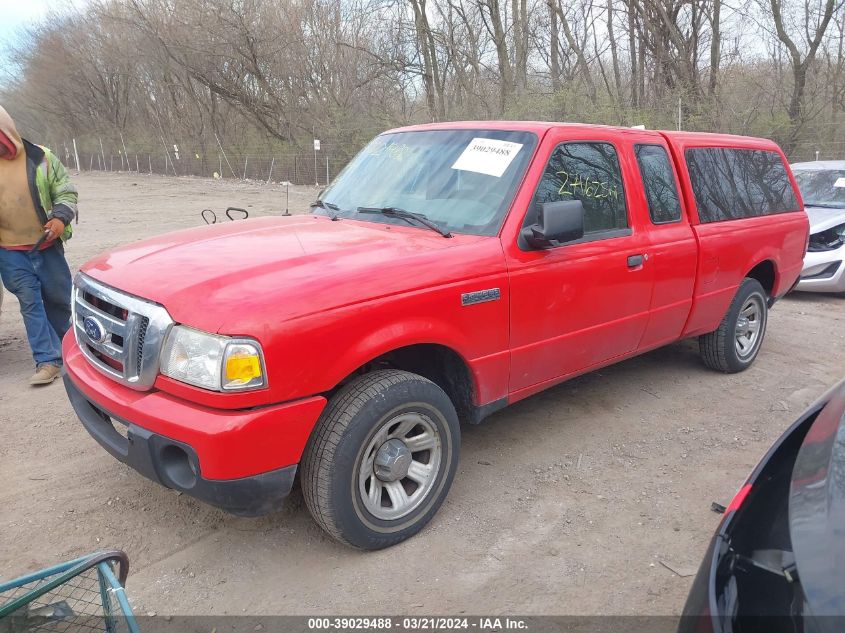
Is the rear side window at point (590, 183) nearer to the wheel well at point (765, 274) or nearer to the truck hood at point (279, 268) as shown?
the truck hood at point (279, 268)

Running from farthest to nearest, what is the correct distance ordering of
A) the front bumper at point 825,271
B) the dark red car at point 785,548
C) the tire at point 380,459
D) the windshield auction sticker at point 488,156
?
the front bumper at point 825,271, the windshield auction sticker at point 488,156, the tire at point 380,459, the dark red car at point 785,548

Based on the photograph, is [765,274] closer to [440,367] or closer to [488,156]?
[488,156]

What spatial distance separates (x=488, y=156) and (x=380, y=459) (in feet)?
5.88

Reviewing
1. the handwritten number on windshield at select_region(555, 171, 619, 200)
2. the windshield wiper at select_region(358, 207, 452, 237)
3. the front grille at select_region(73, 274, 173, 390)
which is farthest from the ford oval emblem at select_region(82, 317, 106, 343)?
the handwritten number on windshield at select_region(555, 171, 619, 200)

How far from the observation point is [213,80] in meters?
31.3

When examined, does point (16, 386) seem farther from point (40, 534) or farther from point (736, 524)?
point (736, 524)

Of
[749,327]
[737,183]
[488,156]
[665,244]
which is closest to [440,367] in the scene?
[488,156]

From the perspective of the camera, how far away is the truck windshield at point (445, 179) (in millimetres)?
3391

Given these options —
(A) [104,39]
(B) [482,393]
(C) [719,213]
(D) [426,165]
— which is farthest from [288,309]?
(A) [104,39]

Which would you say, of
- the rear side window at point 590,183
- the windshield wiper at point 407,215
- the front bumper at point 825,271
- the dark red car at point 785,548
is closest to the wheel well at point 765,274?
the rear side window at point 590,183

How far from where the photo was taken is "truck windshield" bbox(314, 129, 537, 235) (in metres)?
3.39

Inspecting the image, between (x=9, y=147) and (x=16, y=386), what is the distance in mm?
1825

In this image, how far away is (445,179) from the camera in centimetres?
361

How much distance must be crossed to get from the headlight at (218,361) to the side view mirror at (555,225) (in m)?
1.55
